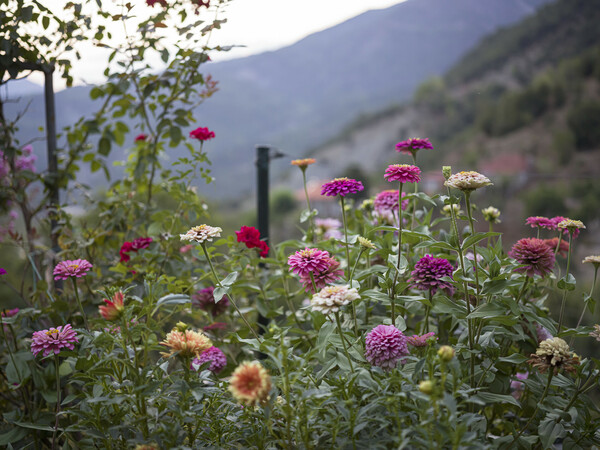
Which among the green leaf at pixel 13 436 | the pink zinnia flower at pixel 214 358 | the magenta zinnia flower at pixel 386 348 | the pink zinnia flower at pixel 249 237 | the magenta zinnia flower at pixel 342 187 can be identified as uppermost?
the magenta zinnia flower at pixel 342 187

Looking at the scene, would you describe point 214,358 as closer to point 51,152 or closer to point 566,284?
point 566,284

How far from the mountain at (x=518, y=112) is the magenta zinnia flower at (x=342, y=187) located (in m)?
15.7

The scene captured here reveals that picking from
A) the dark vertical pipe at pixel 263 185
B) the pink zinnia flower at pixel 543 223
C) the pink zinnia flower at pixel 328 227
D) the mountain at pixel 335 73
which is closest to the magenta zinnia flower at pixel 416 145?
the pink zinnia flower at pixel 543 223

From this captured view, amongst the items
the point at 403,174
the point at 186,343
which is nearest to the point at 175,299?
the point at 186,343

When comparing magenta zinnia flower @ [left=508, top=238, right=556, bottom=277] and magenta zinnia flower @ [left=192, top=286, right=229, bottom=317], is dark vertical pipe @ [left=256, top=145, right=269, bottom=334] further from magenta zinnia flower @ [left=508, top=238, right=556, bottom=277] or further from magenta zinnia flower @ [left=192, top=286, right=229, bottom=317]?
magenta zinnia flower @ [left=508, top=238, right=556, bottom=277]

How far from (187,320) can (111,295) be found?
0.72m

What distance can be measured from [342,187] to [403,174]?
13 cm

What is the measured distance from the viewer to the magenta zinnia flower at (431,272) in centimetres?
94

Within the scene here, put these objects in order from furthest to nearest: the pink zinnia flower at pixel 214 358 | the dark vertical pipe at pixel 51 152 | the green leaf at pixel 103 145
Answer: the green leaf at pixel 103 145 < the dark vertical pipe at pixel 51 152 < the pink zinnia flower at pixel 214 358

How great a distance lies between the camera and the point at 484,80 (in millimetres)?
32969

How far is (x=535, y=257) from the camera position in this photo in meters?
0.92

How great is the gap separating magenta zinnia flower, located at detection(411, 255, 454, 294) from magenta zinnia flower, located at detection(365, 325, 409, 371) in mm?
166

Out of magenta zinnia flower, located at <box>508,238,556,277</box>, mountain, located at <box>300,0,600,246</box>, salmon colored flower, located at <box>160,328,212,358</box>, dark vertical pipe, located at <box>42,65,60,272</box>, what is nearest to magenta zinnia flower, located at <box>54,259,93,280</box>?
salmon colored flower, located at <box>160,328,212,358</box>

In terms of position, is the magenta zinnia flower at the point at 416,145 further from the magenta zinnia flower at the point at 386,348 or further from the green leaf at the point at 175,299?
the green leaf at the point at 175,299
